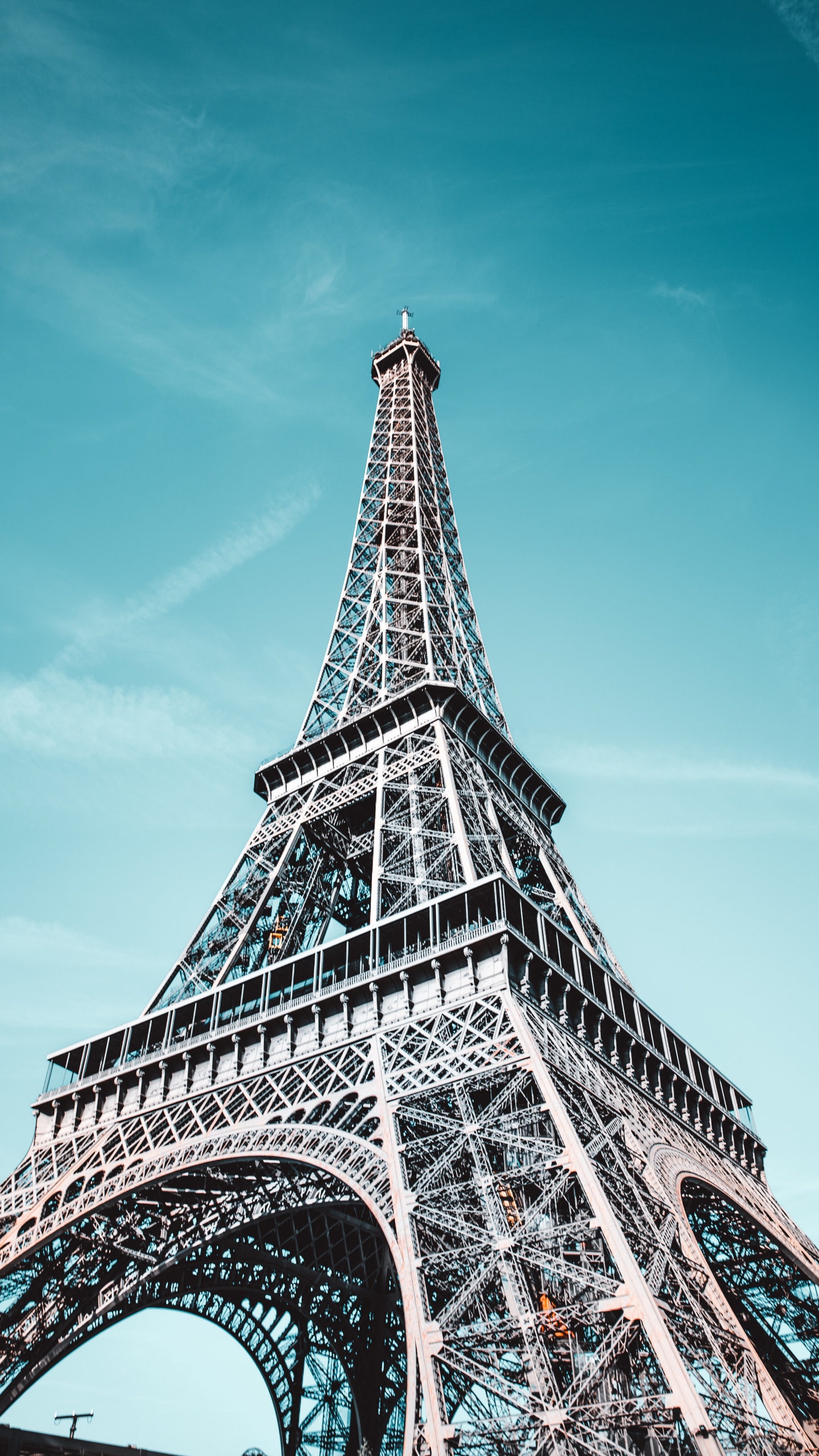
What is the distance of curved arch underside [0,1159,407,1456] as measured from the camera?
27.2 meters

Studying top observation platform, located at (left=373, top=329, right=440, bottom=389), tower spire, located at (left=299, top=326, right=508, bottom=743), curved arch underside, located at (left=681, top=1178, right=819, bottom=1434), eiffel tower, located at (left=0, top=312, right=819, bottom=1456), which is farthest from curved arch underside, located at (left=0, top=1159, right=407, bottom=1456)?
top observation platform, located at (left=373, top=329, right=440, bottom=389)

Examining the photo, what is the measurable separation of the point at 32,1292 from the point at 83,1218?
335 centimetres

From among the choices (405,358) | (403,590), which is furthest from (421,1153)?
(405,358)

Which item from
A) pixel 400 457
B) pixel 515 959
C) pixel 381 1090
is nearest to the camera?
pixel 381 1090

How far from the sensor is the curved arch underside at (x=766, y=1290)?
3056cm

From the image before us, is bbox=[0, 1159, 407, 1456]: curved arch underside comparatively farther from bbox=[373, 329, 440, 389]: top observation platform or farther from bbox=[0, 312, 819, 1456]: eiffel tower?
bbox=[373, 329, 440, 389]: top observation platform

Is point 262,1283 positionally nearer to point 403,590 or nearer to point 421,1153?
point 421,1153

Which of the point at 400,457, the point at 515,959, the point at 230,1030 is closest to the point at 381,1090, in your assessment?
the point at 515,959

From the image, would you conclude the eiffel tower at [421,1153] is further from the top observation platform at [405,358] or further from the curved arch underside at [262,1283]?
the top observation platform at [405,358]

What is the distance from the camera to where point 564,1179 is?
1909 cm

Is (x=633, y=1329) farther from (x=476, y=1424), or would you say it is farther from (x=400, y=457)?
(x=400, y=457)

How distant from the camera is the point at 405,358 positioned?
2635 inches

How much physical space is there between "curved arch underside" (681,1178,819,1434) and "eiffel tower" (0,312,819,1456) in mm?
100

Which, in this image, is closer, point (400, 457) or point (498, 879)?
point (498, 879)
